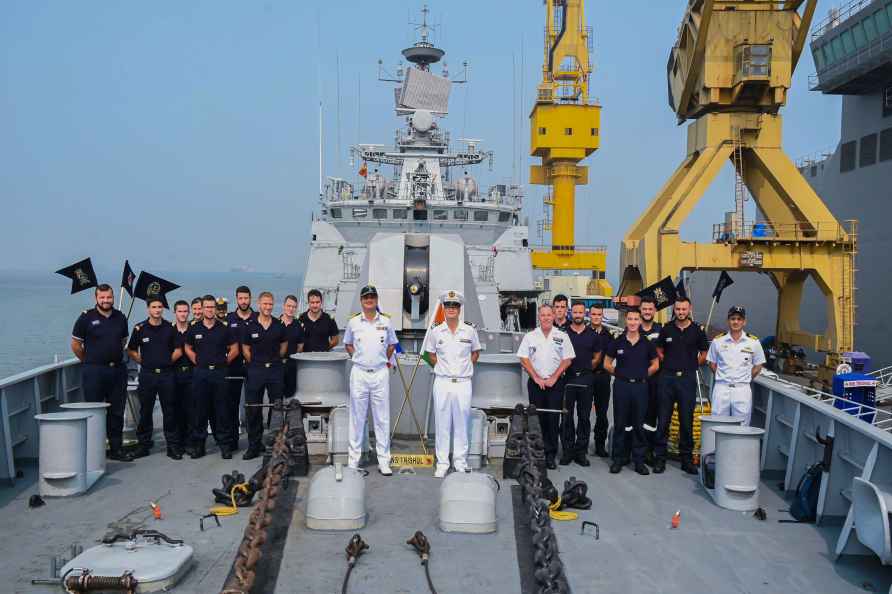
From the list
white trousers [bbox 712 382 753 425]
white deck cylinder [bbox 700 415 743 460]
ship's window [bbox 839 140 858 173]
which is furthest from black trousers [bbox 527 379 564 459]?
ship's window [bbox 839 140 858 173]

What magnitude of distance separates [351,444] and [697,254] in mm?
13698

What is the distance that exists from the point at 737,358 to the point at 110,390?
Result: 16.5 ft

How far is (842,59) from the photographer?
21844mm

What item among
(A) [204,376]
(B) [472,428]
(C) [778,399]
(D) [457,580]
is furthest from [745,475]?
(A) [204,376]

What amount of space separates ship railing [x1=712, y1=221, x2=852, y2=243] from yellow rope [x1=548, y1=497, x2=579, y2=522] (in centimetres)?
1356

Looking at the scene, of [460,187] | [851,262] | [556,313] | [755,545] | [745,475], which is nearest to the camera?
[755,545]

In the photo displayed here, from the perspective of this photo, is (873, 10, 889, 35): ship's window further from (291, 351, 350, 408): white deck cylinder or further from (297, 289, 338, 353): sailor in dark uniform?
(291, 351, 350, 408): white deck cylinder

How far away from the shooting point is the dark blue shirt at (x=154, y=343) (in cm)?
651

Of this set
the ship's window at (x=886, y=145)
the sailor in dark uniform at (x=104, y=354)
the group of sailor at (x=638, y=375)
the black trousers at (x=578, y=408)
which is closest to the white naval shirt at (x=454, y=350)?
the group of sailor at (x=638, y=375)

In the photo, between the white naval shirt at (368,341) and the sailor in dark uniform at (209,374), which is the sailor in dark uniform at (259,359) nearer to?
the sailor in dark uniform at (209,374)

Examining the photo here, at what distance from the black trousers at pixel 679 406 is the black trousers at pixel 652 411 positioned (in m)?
0.12

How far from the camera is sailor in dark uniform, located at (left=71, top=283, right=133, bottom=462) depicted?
631 centimetres

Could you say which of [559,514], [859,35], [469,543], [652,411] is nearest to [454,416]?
[559,514]

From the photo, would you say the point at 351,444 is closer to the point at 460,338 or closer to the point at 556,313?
the point at 460,338
